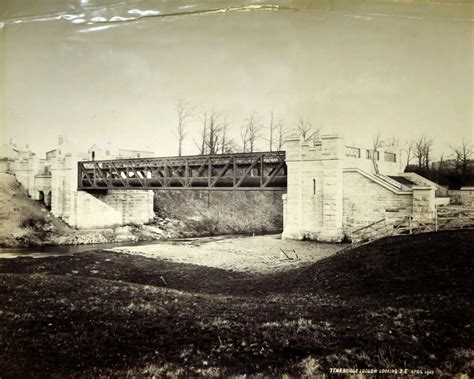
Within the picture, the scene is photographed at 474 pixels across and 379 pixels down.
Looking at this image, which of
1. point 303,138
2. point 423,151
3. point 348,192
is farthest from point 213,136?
point 423,151

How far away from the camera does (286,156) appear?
5.31 meters

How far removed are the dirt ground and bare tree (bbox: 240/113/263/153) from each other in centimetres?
165

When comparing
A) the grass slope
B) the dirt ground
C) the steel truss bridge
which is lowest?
the grass slope

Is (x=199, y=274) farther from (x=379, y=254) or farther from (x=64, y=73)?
(x=64, y=73)

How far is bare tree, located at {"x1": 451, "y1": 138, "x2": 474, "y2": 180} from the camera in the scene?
13.0 feet

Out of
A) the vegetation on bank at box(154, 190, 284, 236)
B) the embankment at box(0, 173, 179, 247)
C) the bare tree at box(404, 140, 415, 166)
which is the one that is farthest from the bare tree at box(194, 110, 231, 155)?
the embankment at box(0, 173, 179, 247)

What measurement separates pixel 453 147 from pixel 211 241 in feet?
13.6

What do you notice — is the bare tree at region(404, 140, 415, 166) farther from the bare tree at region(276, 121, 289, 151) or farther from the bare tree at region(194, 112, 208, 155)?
the bare tree at region(194, 112, 208, 155)

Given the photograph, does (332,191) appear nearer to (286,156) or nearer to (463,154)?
(286,156)

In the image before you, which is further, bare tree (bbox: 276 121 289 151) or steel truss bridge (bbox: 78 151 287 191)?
steel truss bridge (bbox: 78 151 287 191)

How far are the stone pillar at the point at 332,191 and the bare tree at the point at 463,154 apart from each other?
4.33 ft

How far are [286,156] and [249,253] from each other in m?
1.65

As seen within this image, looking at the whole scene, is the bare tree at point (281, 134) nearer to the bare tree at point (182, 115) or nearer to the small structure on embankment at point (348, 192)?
the small structure on embankment at point (348, 192)

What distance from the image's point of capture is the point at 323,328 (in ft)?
11.7
